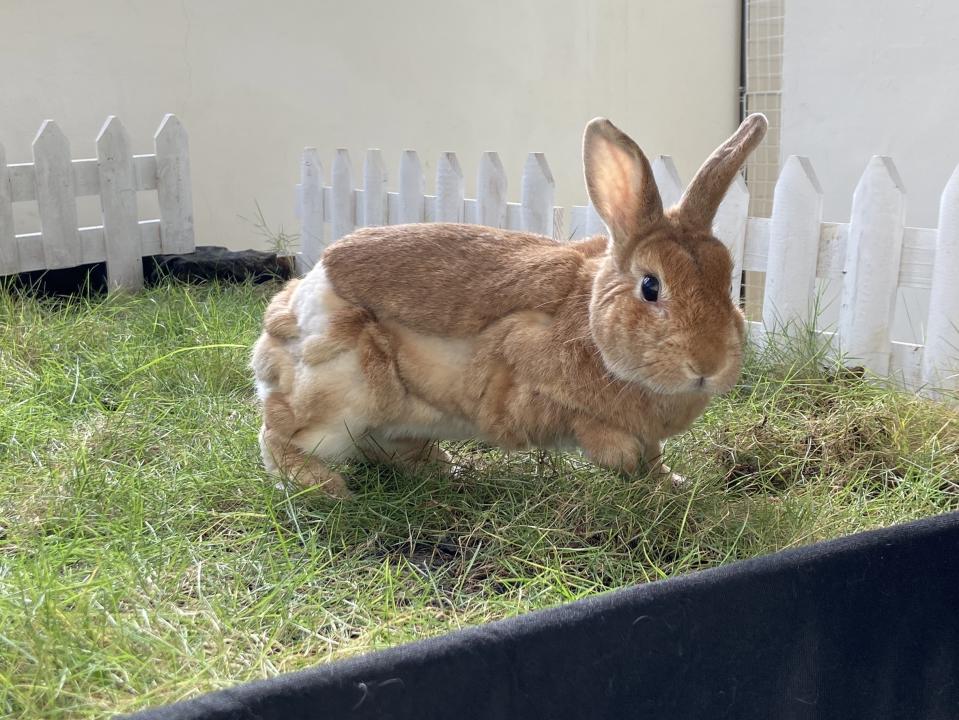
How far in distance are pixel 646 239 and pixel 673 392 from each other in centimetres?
33

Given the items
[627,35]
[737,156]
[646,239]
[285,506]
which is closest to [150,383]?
[285,506]

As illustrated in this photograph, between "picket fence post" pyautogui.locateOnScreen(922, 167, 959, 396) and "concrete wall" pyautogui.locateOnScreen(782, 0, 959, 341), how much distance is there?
1630 millimetres

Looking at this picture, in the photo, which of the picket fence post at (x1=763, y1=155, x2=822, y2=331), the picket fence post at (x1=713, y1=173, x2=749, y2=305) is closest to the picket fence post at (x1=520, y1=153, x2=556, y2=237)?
the picket fence post at (x1=713, y1=173, x2=749, y2=305)

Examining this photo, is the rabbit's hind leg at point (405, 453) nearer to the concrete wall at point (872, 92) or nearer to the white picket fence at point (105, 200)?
the white picket fence at point (105, 200)

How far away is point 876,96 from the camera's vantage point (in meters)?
5.55

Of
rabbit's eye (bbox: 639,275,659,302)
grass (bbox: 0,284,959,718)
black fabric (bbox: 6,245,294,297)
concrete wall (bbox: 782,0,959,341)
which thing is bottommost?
grass (bbox: 0,284,959,718)

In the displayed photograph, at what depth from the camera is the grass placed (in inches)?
64.2

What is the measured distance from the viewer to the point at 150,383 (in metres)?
3.05

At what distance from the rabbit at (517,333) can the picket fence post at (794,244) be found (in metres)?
1.17

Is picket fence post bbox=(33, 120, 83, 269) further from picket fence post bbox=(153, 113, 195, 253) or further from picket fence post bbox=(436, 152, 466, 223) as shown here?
picket fence post bbox=(436, 152, 466, 223)

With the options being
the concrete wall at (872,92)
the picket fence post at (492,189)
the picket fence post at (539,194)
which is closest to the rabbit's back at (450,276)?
the picket fence post at (539,194)

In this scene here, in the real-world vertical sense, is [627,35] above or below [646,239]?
above

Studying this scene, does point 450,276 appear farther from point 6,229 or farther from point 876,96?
point 876,96

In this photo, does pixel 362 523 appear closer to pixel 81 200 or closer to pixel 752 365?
pixel 752 365
